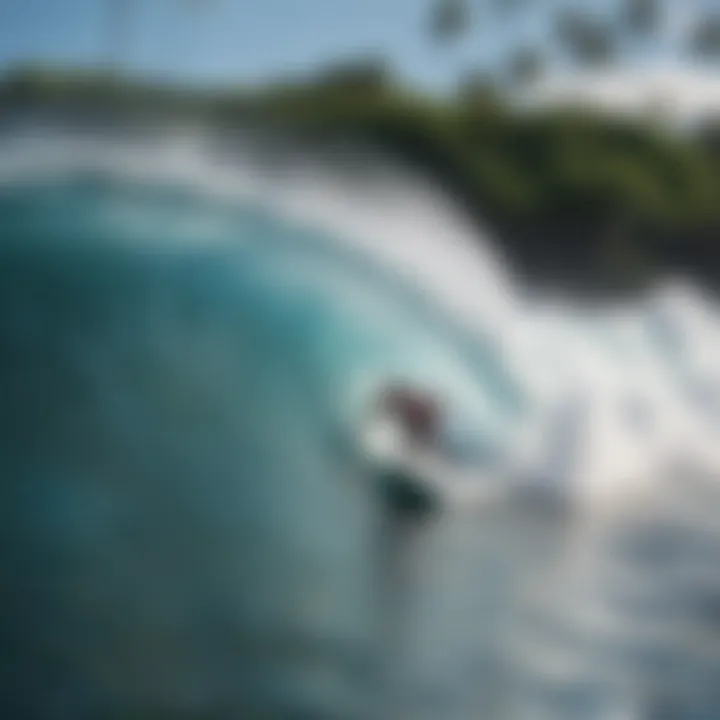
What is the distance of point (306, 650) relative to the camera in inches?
50.1

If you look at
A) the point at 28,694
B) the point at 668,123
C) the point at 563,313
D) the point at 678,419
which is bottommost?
the point at 28,694

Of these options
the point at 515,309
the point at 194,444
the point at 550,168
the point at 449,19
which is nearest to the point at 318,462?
the point at 194,444

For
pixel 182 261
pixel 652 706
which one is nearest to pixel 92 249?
pixel 182 261

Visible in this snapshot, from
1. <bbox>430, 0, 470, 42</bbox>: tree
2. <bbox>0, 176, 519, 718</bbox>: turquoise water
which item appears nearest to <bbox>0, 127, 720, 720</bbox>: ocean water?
<bbox>0, 176, 519, 718</bbox>: turquoise water

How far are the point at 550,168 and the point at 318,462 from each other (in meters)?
0.43

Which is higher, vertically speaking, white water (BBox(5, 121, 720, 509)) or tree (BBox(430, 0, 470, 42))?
tree (BBox(430, 0, 470, 42))

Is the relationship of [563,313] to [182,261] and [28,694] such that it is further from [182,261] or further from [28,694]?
[28,694]

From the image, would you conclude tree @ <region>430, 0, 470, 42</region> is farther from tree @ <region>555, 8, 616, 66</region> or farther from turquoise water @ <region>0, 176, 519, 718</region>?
turquoise water @ <region>0, 176, 519, 718</region>

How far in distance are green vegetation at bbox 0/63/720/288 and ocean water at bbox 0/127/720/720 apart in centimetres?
4

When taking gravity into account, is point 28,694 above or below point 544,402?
below

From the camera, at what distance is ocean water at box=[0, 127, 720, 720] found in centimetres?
127

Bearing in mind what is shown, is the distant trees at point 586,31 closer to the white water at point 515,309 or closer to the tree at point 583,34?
the tree at point 583,34

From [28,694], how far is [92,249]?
503 millimetres

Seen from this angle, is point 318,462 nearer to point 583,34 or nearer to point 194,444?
point 194,444
